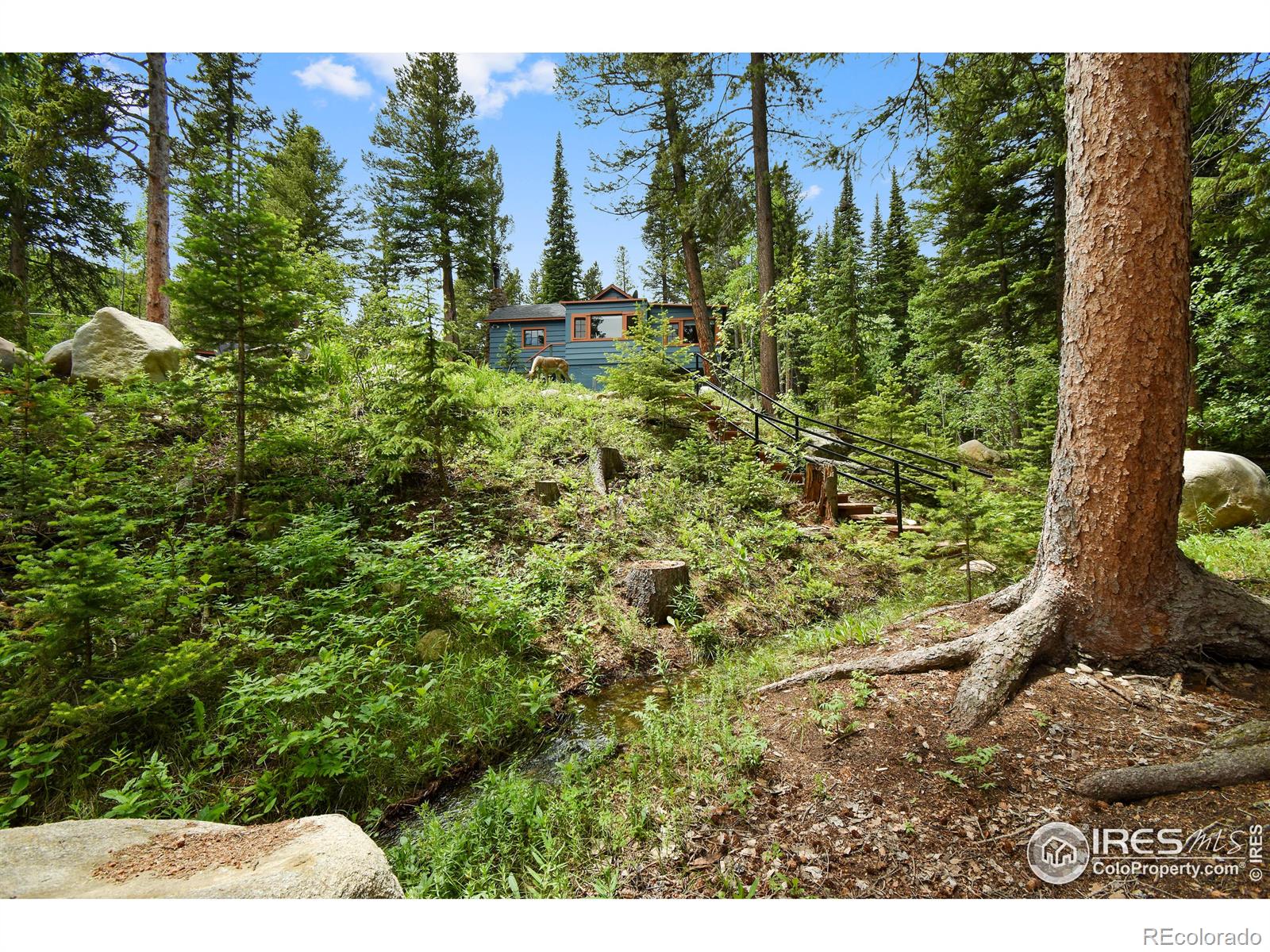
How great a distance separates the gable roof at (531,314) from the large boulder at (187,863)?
1943 cm

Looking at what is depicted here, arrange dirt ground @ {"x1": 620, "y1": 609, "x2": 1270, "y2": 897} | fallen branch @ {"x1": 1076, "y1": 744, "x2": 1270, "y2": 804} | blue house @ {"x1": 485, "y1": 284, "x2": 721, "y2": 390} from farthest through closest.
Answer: blue house @ {"x1": 485, "y1": 284, "x2": 721, "y2": 390}, fallen branch @ {"x1": 1076, "y1": 744, "x2": 1270, "y2": 804}, dirt ground @ {"x1": 620, "y1": 609, "x2": 1270, "y2": 897}

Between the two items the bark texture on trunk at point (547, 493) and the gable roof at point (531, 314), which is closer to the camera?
the bark texture on trunk at point (547, 493)

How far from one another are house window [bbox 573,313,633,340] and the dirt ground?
58.5 ft

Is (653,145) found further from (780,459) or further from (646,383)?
(780,459)

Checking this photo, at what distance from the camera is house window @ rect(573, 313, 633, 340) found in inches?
746

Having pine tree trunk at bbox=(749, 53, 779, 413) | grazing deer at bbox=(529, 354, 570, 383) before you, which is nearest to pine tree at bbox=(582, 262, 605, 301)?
grazing deer at bbox=(529, 354, 570, 383)

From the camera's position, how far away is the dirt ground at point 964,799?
166 centimetres

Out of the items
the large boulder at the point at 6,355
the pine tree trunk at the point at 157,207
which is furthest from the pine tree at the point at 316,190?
the large boulder at the point at 6,355

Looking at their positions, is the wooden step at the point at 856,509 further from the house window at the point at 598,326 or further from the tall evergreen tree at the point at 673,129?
the house window at the point at 598,326

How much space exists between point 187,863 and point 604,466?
17.8 feet

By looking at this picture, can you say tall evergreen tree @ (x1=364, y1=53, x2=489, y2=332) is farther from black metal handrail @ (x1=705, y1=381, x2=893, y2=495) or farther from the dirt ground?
the dirt ground

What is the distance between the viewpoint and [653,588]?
4.68m

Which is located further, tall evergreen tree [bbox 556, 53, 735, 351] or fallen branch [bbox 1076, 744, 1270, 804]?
tall evergreen tree [bbox 556, 53, 735, 351]

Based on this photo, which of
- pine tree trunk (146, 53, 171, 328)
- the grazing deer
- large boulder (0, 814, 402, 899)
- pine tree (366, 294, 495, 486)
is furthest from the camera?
the grazing deer
